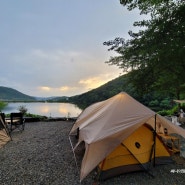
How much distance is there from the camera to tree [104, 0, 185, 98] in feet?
28.8

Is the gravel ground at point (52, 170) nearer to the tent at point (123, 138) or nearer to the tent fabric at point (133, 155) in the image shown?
the tent fabric at point (133, 155)

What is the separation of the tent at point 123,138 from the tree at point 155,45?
17.8 feet

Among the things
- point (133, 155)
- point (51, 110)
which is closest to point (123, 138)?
point (133, 155)

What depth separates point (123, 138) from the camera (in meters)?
3.89

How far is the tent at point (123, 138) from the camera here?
3.82 meters

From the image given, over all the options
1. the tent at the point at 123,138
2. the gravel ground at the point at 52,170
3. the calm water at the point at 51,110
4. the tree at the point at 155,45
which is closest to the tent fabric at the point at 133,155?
the tent at the point at 123,138

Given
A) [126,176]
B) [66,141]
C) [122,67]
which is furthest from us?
[122,67]

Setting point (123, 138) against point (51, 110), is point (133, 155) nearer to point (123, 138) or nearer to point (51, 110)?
point (123, 138)

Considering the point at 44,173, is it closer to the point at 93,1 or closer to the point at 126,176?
the point at 126,176

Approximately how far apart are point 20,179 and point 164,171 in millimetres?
3337

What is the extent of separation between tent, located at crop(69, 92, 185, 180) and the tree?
542 centimetres

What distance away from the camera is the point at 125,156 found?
14.2ft

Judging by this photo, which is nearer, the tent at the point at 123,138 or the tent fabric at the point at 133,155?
the tent at the point at 123,138

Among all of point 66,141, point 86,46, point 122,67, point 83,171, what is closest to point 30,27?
point 86,46
